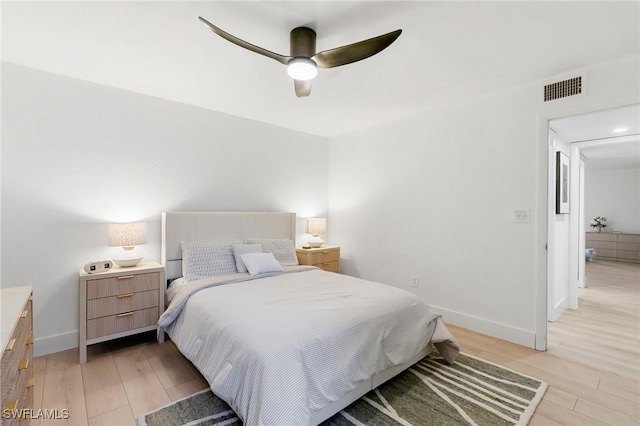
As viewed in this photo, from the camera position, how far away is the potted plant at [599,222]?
786 cm

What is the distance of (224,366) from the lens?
5.66ft

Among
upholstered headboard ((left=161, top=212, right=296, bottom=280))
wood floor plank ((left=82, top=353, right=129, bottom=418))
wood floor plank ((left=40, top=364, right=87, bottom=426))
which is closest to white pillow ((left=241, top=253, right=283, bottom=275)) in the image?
upholstered headboard ((left=161, top=212, right=296, bottom=280))

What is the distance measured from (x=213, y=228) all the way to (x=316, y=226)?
1.54 meters

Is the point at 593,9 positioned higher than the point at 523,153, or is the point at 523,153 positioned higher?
the point at 593,9

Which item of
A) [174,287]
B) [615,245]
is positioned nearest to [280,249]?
[174,287]

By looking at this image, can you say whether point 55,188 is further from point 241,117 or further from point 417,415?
point 417,415

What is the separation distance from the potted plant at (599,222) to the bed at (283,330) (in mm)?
8459

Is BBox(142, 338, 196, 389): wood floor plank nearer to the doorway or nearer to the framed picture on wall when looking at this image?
the doorway

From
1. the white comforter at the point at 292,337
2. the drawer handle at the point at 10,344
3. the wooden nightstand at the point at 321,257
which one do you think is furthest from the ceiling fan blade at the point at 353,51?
the wooden nightstand at the point at 321,257

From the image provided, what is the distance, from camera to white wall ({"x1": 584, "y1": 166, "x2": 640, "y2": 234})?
7.47 m

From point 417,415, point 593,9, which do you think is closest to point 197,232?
point 417,415

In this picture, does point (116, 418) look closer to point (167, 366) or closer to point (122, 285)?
point (167, 366)

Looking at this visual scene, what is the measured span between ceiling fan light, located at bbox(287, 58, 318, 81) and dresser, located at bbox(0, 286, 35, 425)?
196 centimetres

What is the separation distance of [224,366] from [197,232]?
76.1 inches
